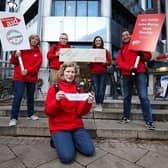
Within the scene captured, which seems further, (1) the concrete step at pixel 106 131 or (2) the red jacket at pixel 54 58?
(2) the red jacket at pixel 54 58

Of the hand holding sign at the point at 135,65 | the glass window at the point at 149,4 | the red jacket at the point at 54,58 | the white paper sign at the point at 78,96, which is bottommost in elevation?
the white paper sign at the point at 78,96

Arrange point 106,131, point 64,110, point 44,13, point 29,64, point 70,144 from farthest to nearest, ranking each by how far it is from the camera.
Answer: point 44,13
point 29,64
point 106,131
point 64,110
point 70,144

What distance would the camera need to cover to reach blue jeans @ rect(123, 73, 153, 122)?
4.32 meters

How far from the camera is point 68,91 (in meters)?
3.36

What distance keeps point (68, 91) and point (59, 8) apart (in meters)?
16.4

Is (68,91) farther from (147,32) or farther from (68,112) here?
(147,32)

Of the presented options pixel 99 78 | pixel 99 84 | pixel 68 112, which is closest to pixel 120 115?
pixel 99 84

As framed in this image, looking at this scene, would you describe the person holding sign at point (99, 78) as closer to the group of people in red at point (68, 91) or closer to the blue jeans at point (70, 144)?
the group of people in red at point (68, 91)

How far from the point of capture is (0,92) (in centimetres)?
760

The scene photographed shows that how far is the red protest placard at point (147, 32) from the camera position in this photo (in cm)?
445

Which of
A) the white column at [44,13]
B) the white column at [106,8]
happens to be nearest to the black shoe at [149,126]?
the white column at [44,13]

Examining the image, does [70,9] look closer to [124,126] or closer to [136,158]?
[124,126]

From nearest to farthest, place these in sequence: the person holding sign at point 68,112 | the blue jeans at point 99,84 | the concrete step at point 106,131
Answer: the person holding sign at point 68,112, the concrete step at point 106,131, the blue jeans at point 99,84

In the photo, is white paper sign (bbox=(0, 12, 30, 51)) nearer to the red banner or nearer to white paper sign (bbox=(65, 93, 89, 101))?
the red banner
